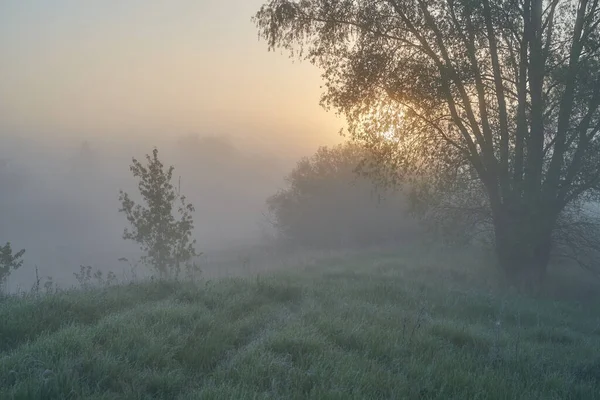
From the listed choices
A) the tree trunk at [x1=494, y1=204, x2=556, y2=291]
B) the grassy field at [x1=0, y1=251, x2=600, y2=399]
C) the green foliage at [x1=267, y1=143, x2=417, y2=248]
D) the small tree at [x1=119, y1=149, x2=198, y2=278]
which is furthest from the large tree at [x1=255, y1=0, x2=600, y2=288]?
the green foliage at [x1=267, y1=143, x2=417, y2=248]

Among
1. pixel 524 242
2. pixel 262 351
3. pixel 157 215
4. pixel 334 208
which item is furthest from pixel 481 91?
pixel 334 208

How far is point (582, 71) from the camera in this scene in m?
13.5

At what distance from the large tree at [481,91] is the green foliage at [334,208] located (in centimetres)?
2653

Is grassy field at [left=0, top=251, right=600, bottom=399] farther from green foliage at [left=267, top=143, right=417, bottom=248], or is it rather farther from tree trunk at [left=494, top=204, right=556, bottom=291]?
green foliage at [left=267, top=143, right=417, bottom=248]

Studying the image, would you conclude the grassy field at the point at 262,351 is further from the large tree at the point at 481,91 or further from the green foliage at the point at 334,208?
the green foliage at the point at 334,208

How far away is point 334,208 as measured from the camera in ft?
149

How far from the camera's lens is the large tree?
558 inches

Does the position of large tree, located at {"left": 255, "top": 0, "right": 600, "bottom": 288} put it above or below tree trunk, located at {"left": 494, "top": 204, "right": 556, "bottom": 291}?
above

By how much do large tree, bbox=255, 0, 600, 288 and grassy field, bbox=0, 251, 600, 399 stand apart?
244 inches

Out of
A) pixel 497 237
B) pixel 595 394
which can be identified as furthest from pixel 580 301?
pixel 595 394

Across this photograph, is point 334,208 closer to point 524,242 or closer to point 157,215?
point 157,215

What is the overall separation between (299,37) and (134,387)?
1233cm

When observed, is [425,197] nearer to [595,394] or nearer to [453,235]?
[453,235]

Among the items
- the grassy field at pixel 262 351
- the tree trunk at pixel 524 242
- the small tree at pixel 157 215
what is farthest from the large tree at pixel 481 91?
the small tree at pixel 157 215
